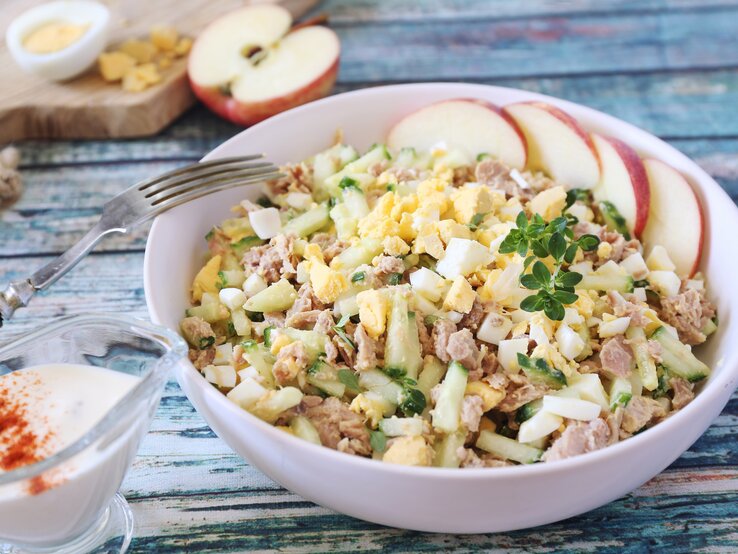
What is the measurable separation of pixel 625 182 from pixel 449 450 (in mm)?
1208

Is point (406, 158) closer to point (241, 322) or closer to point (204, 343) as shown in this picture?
point (241, 322)

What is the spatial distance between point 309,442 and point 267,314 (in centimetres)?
58

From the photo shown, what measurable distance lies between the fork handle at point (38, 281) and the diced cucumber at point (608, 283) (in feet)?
4.94

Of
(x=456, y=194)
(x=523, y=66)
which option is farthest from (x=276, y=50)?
(x=456, y=194)

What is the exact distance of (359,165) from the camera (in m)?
2.86

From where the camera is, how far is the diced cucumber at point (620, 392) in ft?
6.93

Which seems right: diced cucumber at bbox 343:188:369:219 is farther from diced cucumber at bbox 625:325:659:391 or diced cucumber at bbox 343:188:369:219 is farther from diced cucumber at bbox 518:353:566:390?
diced cucumber at bbox 625:325:659:391

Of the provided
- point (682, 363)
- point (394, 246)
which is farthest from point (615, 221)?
point (394, 246)

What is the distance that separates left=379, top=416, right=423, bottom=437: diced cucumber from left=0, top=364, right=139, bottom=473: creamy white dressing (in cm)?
65

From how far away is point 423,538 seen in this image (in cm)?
211

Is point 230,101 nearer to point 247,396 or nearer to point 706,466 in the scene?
point 247,396

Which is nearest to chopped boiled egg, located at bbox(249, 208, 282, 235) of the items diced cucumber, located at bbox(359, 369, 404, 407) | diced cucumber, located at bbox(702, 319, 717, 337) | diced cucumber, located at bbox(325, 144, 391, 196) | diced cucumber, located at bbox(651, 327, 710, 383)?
diced cucumber, located at bbox(325, 144, 391, 196)

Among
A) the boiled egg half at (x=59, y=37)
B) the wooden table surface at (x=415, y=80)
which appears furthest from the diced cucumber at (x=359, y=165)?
the boiled egg half at (x=59, y=37)

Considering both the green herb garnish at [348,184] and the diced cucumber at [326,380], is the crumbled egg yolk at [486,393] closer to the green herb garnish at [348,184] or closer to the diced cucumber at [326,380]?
the diced cucumber at [326,380]
